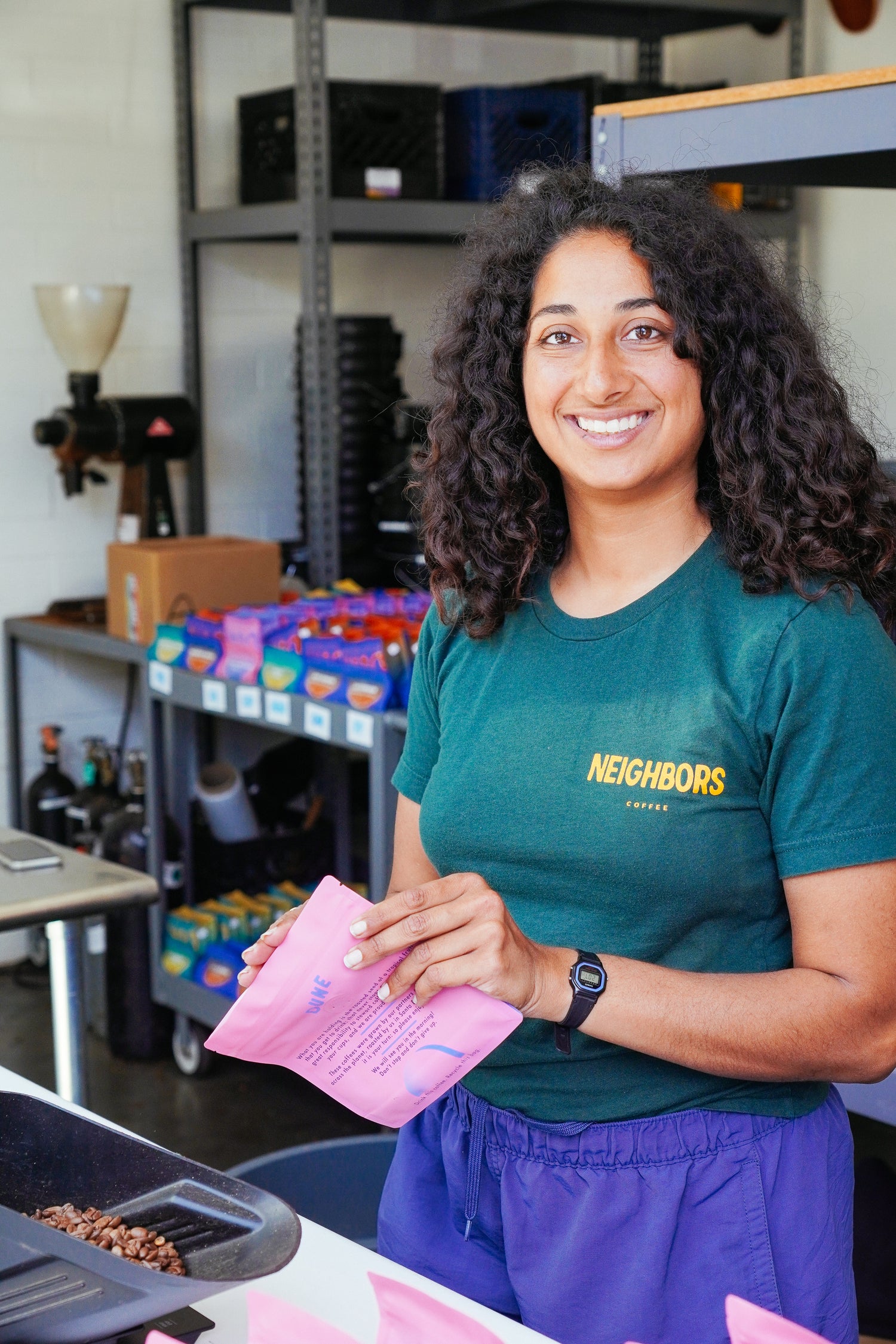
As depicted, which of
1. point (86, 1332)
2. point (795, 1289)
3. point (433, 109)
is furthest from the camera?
point (433, 109)

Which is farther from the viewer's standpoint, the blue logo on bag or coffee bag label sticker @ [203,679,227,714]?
coffee bag label sticker @ [203,679,227,714]

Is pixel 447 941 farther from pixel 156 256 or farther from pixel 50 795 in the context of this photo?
pixel 156 256

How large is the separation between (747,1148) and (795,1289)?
0.12 metres

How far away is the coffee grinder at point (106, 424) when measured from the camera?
3.57m

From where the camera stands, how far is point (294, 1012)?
1.11 m

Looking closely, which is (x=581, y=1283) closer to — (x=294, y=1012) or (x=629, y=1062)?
(x=629, y=1062)

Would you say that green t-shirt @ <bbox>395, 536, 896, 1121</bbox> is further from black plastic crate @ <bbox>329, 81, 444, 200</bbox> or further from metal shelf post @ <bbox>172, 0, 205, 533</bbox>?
metal shelf post @ <bbox>172, 0, 205, 533</bbox>

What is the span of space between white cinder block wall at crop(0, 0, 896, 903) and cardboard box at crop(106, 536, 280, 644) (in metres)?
0.48

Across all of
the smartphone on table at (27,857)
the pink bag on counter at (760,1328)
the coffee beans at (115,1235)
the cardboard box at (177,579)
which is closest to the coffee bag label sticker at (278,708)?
the cardboard box at (177,579)

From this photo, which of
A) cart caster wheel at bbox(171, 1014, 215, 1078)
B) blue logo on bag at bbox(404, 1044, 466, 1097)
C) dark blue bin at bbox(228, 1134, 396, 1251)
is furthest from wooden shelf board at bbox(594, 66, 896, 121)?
cart caster wheel at bbox(171, 1014, 215, 1078)

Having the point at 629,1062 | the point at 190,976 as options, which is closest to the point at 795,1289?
the point at 629,1062

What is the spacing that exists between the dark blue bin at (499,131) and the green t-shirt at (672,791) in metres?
2.58

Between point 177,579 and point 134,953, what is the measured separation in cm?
84

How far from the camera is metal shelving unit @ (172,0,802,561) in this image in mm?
3373
